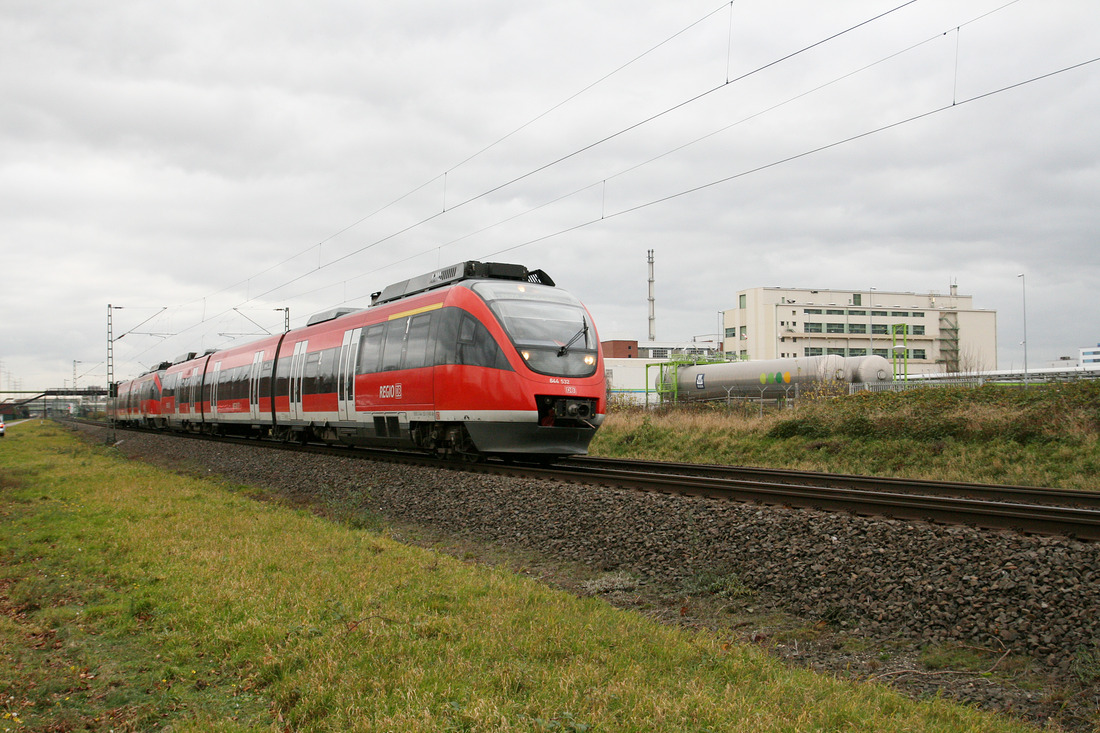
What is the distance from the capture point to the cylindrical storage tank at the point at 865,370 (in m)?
38.2

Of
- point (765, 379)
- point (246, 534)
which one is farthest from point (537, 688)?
point (765, 379)

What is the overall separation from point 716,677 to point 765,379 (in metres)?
37.2

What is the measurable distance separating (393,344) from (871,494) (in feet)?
34.5

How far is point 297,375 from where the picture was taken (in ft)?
76.8

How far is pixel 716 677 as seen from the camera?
199 inches

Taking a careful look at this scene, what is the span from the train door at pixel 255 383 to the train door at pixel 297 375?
3988 mm

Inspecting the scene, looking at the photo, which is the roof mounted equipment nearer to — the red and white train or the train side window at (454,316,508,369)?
the red and white train

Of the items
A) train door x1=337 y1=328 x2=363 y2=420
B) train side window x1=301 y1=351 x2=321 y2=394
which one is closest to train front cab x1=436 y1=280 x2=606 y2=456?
train door x1=337 y1=328 x2=363 y2=420

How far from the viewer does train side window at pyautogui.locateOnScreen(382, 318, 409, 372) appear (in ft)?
55.4

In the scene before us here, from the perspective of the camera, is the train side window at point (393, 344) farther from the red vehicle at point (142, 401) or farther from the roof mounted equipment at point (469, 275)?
the red vehicle at point (142, 401)

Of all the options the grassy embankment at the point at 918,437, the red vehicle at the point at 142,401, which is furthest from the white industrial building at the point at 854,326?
the grassy embankment at the point at 918,437

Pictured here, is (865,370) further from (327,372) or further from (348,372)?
(348,372)

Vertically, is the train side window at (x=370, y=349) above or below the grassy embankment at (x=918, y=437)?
above

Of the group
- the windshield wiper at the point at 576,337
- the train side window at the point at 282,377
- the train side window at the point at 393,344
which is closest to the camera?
the windshield wiper at the point at 576,337
